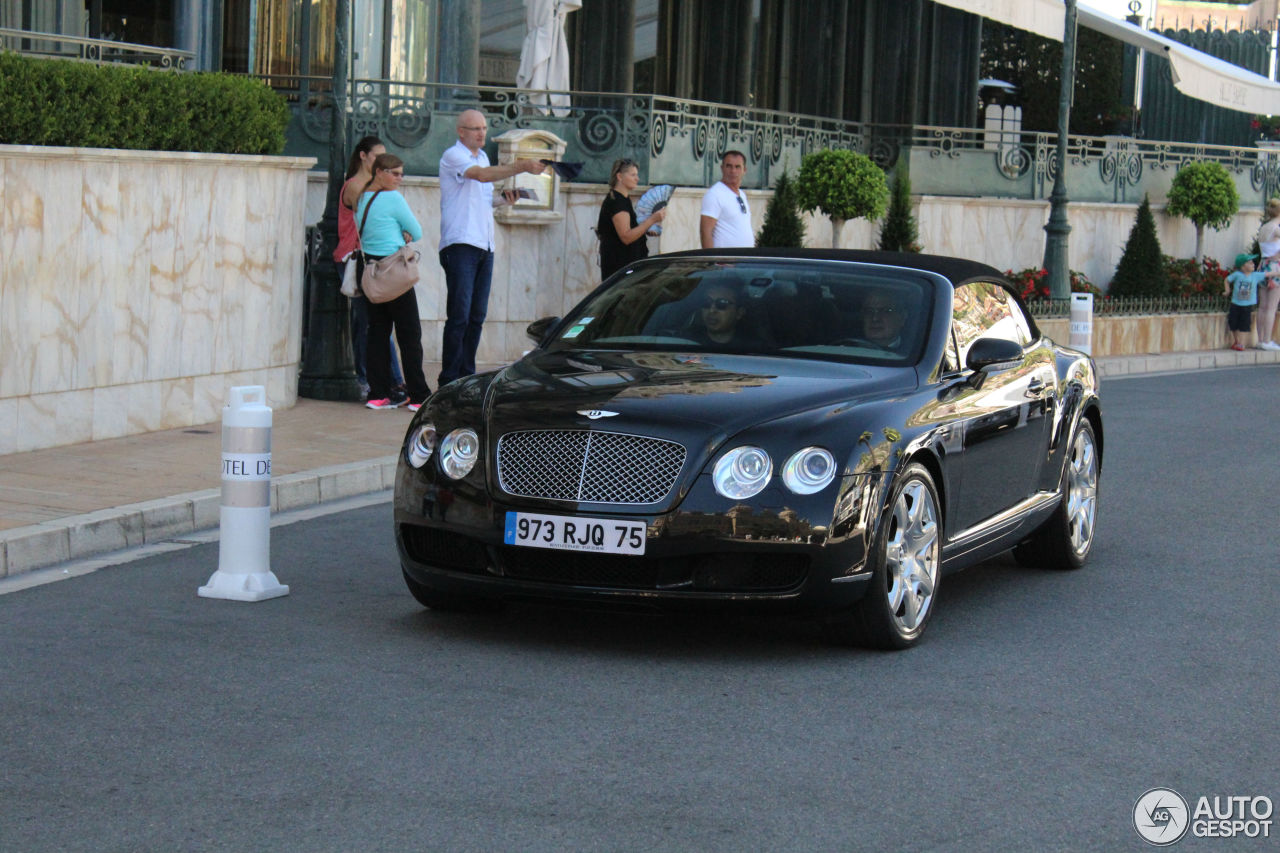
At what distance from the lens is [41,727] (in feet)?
18.6

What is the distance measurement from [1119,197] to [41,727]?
24405 millimetres

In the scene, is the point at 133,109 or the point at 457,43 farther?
the point at 457,43

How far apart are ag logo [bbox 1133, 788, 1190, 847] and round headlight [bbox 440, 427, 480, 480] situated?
267 cm

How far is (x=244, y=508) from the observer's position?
25.5ft

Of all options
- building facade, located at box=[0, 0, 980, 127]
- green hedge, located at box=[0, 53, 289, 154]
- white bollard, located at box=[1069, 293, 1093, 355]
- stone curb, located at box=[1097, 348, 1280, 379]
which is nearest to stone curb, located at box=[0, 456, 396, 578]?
green hedge, located at box=[0, 53, 289, 154]

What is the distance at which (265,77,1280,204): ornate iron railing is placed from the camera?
18.7m

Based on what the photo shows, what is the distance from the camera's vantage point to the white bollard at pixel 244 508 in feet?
25.3


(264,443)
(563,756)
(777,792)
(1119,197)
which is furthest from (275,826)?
(1119,197)

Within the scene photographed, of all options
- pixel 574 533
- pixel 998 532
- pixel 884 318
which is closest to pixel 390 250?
pixel 884 318

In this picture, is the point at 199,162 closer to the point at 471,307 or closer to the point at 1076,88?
the point at 471,307

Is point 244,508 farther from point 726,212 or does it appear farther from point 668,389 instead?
point 726,212

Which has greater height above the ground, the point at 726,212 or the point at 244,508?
the point at 726,212

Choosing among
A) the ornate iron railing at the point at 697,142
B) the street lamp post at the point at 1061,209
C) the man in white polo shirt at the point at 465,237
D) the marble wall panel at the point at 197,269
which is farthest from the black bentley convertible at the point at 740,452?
the street lamp post at the point at 1061,209

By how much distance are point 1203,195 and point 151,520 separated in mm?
22185
